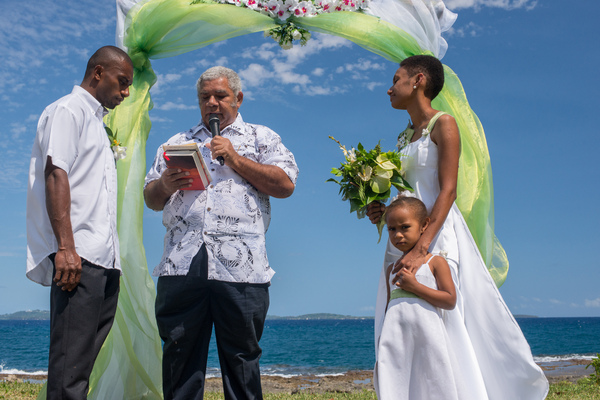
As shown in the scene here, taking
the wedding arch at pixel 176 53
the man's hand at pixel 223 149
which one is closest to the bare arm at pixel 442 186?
the wedding arch at pixel 176 53

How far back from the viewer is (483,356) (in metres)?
3.13

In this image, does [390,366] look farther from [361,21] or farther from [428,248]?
[361,21]

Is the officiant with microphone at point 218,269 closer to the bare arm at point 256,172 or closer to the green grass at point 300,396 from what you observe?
the bare arm at point 256,172

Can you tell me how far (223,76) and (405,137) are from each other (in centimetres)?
127

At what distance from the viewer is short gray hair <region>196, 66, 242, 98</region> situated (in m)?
3.60

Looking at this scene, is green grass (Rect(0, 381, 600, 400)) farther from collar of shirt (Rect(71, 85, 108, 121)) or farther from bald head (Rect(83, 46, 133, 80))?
bald head (Rect(83, 46, 133, 80))

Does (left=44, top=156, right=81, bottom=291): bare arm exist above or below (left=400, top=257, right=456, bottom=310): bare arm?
above

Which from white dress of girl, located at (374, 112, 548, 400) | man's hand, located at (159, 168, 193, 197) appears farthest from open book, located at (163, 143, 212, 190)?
white dress of girl, located at (374, 112, 548, 400)

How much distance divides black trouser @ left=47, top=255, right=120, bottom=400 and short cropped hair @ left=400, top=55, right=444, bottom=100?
2.20 meters

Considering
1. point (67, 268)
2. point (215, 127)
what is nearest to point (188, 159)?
point (215, 127)

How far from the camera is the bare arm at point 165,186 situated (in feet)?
10.8

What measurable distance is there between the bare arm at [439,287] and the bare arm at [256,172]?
0.95 meters

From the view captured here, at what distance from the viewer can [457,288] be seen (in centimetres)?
308

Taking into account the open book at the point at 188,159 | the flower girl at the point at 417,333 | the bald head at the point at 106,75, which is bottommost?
the flower girl at the point at 417,333
